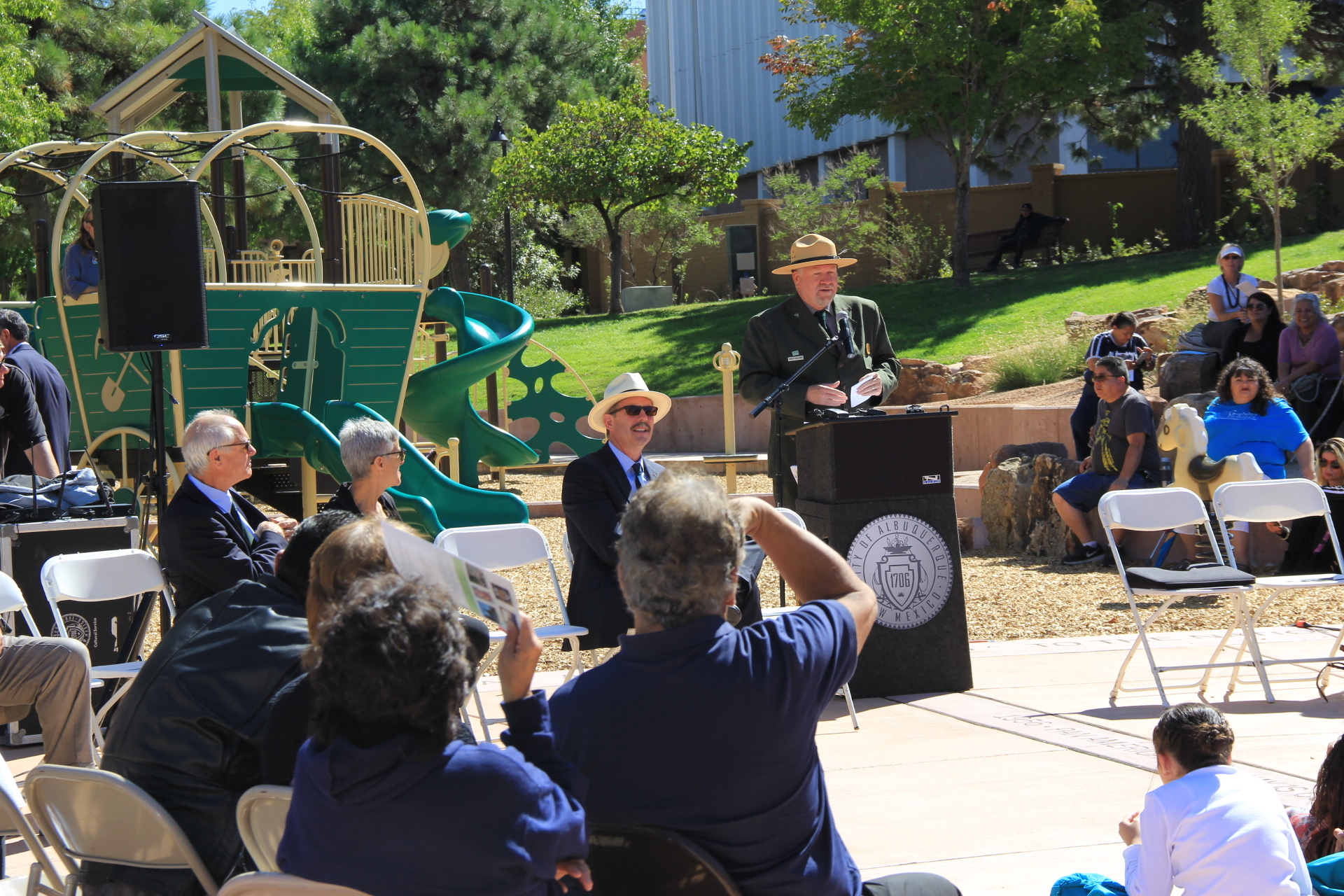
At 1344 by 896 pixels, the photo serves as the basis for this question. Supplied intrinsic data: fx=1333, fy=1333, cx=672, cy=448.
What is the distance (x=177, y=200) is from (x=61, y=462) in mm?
1601

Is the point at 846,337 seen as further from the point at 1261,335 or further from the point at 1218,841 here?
the point at 1261,335

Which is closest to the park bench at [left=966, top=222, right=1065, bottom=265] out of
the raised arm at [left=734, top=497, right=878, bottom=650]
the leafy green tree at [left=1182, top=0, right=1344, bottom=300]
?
the leafy green tree at [left=1182, top=0, right=1344, bottom=300]

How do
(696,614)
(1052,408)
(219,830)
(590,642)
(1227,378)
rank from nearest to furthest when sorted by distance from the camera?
(696,614), (219,830), (590,642), (1227,378), (1052,408)

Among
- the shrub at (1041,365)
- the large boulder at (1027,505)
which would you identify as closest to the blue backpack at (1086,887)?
the large boulder at (1027,505)

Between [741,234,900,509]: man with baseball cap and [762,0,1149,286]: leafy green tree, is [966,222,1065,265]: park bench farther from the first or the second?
[741,234,900,509]: man with baseball cap

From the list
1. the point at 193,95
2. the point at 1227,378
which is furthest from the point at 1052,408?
the point at 193,95

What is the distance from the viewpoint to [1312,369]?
32.8ft

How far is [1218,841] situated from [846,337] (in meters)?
3.77

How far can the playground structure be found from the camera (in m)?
9.50

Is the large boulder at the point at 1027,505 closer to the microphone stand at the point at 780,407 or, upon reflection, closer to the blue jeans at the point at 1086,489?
the blue jeans at the point at 1086,489

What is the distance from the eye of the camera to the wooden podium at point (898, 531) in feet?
18.6

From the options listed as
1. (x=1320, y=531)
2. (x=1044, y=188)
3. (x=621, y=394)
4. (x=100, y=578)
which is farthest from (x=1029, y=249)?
(x=100, y=578)

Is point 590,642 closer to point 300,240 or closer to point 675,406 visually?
point 675,406

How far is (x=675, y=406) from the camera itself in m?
18.5
